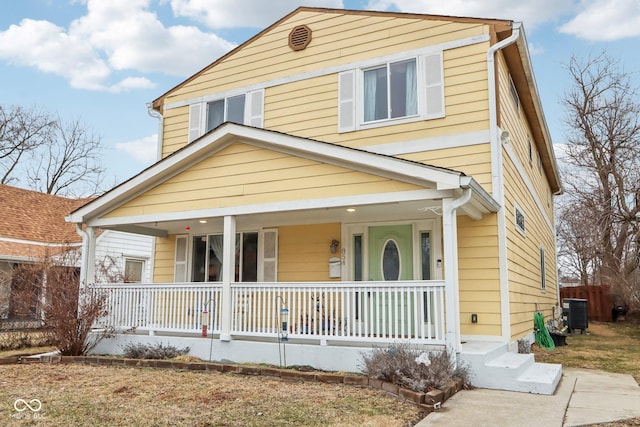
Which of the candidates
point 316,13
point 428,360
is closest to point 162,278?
point 316,13

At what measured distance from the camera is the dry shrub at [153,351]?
8828mm

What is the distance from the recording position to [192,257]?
1205cm

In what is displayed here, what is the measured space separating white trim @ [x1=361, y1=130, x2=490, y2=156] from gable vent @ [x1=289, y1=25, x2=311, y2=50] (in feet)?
9.57

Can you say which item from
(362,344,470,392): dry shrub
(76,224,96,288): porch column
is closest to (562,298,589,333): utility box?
(362,344,470,392): dry shrub

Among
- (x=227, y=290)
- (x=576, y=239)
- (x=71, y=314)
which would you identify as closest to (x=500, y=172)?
(x=227, y=290)

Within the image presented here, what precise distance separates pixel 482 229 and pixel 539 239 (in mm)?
6522

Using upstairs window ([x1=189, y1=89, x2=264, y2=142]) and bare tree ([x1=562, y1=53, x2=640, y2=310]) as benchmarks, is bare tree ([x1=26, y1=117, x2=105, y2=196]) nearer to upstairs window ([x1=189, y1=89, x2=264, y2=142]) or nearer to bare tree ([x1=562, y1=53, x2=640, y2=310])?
upstairs window ([x1=189, y1=89, x2=264, y2=142])

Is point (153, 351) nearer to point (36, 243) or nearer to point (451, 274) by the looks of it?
point (451, 274)

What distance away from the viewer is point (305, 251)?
10.7 metres

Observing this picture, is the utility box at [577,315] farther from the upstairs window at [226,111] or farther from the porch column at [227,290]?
the porch column at [227,290]

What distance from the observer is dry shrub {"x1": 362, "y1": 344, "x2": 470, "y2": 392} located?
6145 mm

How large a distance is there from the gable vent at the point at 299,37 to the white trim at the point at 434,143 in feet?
9.57

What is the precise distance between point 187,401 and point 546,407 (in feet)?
13.1

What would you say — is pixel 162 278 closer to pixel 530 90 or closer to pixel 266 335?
pixel 266 335
